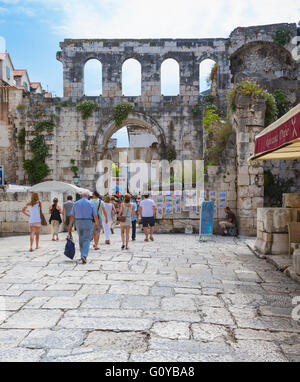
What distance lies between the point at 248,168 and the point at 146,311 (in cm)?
929

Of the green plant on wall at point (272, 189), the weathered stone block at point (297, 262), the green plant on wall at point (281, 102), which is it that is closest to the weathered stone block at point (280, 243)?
the weathered stone block at point (297, 262)

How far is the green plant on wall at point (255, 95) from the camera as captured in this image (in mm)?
12711

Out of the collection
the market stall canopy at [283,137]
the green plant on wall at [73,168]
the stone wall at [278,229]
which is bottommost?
the stone wall at [278,229]

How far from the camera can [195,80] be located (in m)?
21.7

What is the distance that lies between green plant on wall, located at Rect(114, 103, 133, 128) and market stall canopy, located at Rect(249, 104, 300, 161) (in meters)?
13.7

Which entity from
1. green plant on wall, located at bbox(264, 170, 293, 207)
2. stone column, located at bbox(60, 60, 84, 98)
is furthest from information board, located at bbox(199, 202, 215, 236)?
stone column, located at bbox(60, 60, 84, 98)

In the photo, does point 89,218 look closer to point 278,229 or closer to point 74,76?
point 278,229

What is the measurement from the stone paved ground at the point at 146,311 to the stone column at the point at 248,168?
194 inches

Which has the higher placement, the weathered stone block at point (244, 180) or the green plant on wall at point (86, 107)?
the green plant on wall at point (86, 107)

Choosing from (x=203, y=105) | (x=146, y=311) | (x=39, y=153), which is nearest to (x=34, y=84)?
(x=39, y=153)

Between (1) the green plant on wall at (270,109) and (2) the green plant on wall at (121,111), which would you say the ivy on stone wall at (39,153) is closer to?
(2) the green plant on wall at (121,111)

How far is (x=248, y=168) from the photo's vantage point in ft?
41.7
